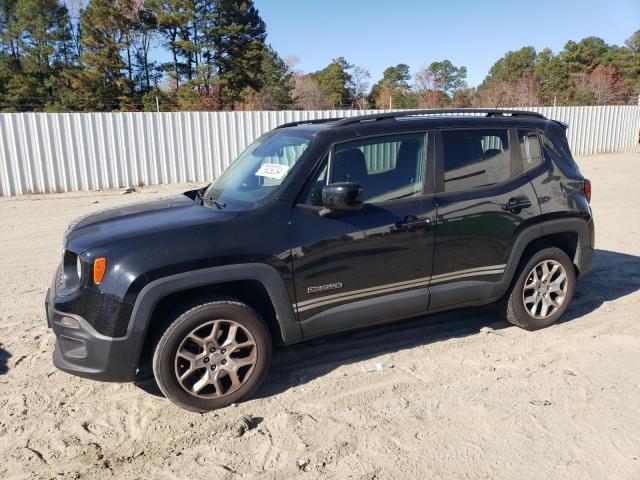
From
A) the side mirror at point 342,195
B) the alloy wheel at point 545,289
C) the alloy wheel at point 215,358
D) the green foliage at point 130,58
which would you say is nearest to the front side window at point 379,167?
the side mirror at point 342,195

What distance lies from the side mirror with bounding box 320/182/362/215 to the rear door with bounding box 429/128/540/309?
0.84 meters

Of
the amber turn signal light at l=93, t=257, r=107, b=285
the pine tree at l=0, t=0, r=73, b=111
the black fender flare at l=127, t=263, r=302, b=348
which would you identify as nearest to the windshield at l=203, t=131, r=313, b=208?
the black fender flare at l=127, t=263, r=302, b=348

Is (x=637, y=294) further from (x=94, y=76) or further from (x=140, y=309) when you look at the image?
(x=94, y=76)

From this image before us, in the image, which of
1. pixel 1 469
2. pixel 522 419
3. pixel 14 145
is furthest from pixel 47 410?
pixel 14 145

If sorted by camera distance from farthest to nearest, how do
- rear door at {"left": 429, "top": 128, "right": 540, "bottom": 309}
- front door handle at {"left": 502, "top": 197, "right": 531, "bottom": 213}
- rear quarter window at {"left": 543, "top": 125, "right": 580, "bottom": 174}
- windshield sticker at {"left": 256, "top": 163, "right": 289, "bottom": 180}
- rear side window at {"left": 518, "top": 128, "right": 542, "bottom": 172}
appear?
rear quarter window at {"left": 543, "top": 125, "right": 580, "bottom": 174}, rear side window at {"left": 518, "top": 128, "right": 542, "bottom": 172}, front door handle at {"left": 502, "top": 197, "right": 531, "bottom": 213}, rear door at {"left": 429, "top": 128, "right": 540, "bottom": 309}, windshield sticker at {"left": 256, "top": 163, "right": 289, "bottom": 180}

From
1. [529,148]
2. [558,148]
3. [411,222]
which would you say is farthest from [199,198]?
[558,148]

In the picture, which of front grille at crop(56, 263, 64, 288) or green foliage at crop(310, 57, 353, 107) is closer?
front grille at crop(56, 263, 64, 288)

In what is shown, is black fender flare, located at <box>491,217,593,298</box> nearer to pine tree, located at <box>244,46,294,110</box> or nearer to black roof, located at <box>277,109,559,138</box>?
black roof, located at <box>277,109,559,138</box>

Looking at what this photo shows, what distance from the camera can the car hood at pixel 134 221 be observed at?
350cm

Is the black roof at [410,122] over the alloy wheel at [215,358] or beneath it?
over

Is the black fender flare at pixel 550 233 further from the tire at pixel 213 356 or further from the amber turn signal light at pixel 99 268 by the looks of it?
the amber turn signal light at pixel 99 268

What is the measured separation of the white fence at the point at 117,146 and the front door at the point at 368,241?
1164 cm

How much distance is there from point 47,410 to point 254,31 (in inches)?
1538

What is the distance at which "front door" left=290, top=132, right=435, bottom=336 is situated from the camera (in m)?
3.76
